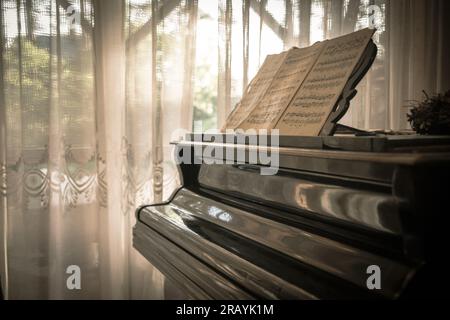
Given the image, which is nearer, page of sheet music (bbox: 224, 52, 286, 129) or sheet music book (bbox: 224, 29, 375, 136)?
sheet music book (bbox: 224, 29, 375, 136)

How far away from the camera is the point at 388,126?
2.37m

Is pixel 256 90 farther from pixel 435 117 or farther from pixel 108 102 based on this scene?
pixel 108 102

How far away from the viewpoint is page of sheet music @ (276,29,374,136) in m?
1.00

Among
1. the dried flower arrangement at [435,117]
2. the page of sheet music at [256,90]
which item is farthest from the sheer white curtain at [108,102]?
the dried flower arrangement at [435,117]

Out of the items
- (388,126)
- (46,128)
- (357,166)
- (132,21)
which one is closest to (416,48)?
(388,126)

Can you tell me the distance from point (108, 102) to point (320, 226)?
146cm

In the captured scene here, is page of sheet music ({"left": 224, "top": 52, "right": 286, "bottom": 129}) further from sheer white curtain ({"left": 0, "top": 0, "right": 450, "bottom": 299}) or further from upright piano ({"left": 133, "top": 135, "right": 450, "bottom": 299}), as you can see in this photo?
sheer white curtain ({"left": 0, "top": 0, "right": 450, "bottom": 299})

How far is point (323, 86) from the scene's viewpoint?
105 cm

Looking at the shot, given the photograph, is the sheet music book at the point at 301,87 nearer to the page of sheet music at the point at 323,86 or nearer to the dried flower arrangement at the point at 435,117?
the page of sheet music at the point at 323,86

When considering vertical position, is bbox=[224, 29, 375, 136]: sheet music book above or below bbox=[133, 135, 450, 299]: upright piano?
above

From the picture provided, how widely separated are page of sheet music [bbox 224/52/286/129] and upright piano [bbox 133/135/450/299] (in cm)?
12

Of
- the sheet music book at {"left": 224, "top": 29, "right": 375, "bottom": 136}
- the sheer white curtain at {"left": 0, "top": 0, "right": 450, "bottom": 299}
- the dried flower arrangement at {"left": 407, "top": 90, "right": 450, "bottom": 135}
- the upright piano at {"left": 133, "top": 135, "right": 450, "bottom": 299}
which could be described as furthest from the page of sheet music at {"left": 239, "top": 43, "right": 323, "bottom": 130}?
the sheer white curtain at {"left": 0, "top": 0, "right": 450, "bottom": 299}

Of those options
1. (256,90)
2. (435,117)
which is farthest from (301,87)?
(435,117)

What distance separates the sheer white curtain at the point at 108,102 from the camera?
1.91m
